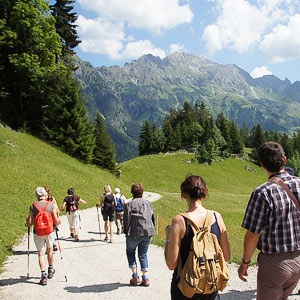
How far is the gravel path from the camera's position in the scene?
9008 millimetres

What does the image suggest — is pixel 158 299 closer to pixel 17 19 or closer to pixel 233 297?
pixel 233 297

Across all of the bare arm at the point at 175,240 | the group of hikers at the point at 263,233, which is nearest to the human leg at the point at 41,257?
the group of hikers at the point at 263,233

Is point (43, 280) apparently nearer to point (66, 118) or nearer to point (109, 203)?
point (109, 203)

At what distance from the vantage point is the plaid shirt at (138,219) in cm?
914

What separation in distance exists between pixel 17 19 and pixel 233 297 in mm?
39576

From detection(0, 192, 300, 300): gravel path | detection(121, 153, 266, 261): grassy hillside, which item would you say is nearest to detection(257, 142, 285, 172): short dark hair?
detection(0, 192, 300, 300): gravel path

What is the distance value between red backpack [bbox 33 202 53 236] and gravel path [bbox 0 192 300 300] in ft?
5.31

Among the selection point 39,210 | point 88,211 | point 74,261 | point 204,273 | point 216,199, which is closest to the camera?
point 204,273

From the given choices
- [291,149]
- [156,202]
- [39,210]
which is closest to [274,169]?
[39,210]

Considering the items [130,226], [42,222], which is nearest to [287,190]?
[130,226]

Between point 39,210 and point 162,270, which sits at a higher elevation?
point 39,210

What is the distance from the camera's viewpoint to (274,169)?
509 centimetres

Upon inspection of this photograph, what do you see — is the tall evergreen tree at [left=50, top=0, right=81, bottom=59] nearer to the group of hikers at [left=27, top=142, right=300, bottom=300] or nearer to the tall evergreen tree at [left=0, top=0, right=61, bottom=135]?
the tall evergreen tree at [left=0, top=0, right=61, bottom=135]

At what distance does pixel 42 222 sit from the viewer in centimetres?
976
